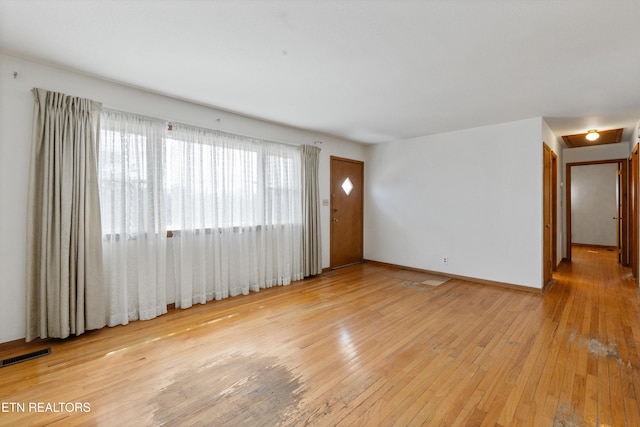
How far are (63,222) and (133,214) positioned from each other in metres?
0.60

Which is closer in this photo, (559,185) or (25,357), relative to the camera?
(25,357)

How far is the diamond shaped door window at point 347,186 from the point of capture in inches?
243

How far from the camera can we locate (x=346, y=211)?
619cm

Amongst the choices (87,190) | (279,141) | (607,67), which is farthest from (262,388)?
(607,67)

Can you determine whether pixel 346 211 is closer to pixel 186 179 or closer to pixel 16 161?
pixel 186 179

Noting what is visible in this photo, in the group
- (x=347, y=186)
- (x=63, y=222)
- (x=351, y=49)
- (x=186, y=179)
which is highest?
(x=351, y=49)

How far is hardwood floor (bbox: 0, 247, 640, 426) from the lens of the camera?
1.83 meters

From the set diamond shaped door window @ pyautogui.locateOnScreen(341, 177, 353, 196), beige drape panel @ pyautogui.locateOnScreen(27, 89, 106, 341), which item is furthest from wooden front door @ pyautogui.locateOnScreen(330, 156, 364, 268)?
beige drape panel @ pyautogui.locateOnScreen(27, 89, 106, 341)

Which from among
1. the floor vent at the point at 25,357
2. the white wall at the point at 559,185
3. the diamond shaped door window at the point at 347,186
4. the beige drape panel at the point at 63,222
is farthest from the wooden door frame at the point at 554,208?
the floor vent at the point at 25,357

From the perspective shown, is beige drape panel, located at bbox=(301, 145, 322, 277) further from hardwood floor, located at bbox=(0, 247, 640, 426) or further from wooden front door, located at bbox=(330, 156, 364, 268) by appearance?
hardwood floor, located at bbox=(0, 247, 640, 426)

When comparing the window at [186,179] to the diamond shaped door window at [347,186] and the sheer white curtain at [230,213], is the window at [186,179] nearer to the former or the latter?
the sheer white curtain at [230,213]

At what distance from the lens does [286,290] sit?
14.8ft

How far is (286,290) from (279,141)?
2363 mm

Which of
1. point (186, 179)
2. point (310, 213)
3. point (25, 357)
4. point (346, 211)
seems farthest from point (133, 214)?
point (346, 211)
